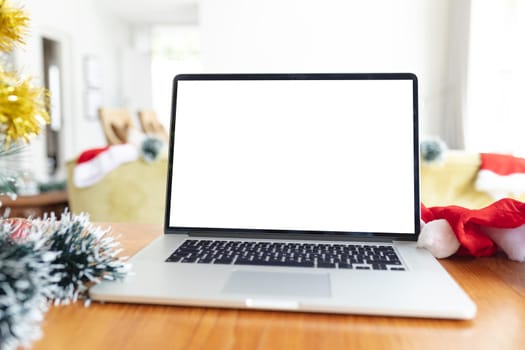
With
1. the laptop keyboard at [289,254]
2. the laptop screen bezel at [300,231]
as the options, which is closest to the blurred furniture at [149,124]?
the laptop screen bezel at [300,231]

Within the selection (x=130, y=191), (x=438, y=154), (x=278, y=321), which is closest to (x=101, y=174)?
(x=130, y=191)

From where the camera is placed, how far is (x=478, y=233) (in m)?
0.62

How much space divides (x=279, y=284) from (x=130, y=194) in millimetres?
1599

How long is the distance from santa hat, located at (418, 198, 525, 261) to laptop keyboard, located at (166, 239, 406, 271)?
6 centimetres

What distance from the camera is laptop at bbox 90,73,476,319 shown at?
646mm

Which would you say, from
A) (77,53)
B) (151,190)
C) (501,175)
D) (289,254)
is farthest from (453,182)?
(77,53)

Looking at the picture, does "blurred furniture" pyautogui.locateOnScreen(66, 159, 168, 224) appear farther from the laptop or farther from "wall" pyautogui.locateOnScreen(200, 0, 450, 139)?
"wall" pyautogui.locateOnScreen(200, 0, 450, 139)

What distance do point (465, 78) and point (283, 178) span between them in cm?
385

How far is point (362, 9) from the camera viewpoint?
179 inches

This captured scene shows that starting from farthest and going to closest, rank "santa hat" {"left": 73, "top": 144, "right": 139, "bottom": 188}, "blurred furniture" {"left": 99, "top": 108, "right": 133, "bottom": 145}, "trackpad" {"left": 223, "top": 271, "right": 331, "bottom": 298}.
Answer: "blurred furniture" {"left": 99, "top": 108, "right": 133, "bottom": 145}, "santa hat" {"left": 73, "top": 144, "right": 139, "bottom": 188}, "trackpad" {"left": 223, "top": 271, "right": 331, "bottom": 298}

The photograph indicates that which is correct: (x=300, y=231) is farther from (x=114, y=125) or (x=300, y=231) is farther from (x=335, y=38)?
(x=335, y=38)

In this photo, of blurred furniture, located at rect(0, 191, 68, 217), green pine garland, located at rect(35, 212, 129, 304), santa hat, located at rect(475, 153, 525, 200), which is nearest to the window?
blurred furniture, located at rect(0, 191, 68, 217)

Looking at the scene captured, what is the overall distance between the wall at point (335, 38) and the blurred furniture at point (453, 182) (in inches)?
111

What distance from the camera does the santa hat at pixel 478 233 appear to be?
600mm
